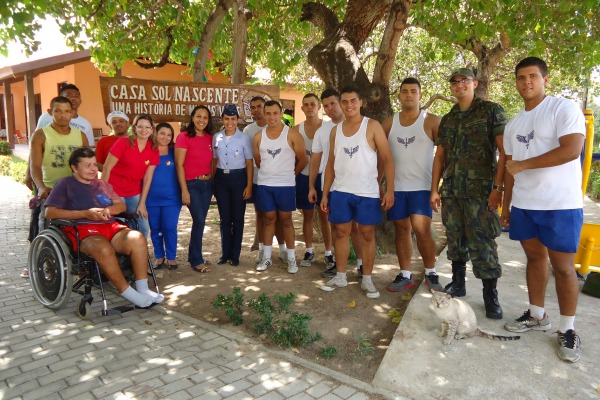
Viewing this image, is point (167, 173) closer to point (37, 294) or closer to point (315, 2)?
point (37, 294)

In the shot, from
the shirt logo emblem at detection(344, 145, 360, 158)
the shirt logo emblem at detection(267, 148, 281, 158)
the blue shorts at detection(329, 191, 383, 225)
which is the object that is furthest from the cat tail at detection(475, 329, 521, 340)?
the shirt logo emblem at detection(267, 148, 281, 158)

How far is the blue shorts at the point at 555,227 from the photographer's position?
9.80 feet

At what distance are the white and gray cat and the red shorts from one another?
2.83 metres

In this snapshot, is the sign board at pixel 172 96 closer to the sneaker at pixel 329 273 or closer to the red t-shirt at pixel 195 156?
the red t-shirt at pixel 195 156

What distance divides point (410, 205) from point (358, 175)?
1.89 ft

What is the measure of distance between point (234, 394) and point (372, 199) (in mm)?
2183

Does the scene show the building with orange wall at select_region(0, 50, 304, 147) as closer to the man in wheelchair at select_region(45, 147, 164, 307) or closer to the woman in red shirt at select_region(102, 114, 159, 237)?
the woman in red shirt at select_region(102, 114, 159, 237)

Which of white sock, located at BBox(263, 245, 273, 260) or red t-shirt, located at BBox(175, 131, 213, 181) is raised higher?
red t-shirt, located at BBox(175, 131, 213, 181)

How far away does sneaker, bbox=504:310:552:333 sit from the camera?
11.0ft

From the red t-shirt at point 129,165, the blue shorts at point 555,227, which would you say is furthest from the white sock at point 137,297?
the blue shorts at point 555,227

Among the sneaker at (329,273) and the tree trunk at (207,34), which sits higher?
the tree trunk at (207,34)

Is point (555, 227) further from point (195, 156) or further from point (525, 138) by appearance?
point (195, 156)

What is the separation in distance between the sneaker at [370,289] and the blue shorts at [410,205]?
2.30ft

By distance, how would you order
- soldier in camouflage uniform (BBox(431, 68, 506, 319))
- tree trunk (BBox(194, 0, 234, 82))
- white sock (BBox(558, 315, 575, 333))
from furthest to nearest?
tree trunk (BBox(194, 0, 234, 82)) < soldier in camouflage uniform (BBox(431, 68, 506, 319)) < white sock (BBox(558, 315, 575, 333))
